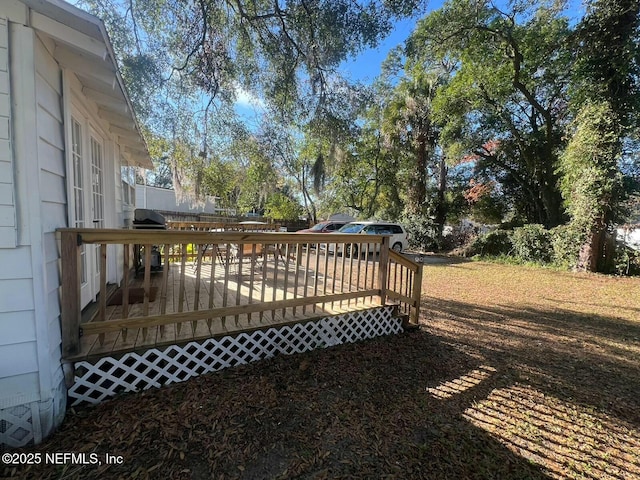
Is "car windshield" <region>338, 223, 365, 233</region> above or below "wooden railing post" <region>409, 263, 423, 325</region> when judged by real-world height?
above

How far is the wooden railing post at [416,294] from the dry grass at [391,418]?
32 cm

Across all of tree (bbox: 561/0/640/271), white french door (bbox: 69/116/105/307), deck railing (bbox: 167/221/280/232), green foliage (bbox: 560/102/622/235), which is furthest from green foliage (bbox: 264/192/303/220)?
white french door (bbox: 69/116/105/307)

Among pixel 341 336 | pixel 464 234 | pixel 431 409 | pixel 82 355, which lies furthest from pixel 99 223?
pixel 464 234

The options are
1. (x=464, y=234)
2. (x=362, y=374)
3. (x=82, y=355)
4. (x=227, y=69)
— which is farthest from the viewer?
(x=464, y=234)

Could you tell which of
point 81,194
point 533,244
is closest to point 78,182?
point 81,194

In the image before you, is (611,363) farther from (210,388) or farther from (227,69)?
(227,69)

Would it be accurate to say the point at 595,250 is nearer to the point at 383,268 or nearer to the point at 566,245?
the point at 566,245

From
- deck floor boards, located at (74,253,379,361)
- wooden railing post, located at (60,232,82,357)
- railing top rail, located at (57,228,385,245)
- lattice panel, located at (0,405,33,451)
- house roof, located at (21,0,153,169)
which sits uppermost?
house roof, located at (21,0,153,169)

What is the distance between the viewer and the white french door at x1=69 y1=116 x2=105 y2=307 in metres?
2.82

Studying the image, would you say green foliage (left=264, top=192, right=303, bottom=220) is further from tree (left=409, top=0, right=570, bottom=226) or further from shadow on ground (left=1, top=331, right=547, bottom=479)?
shadow on ground (left=1, top=331, right=547, bottom=479)

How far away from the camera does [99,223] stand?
145 inches

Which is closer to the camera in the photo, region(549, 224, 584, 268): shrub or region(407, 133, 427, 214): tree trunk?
region(549, 224, 584, 268): shrub

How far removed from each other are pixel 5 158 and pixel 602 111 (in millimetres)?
12127

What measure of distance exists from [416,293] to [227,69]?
5374 mm
